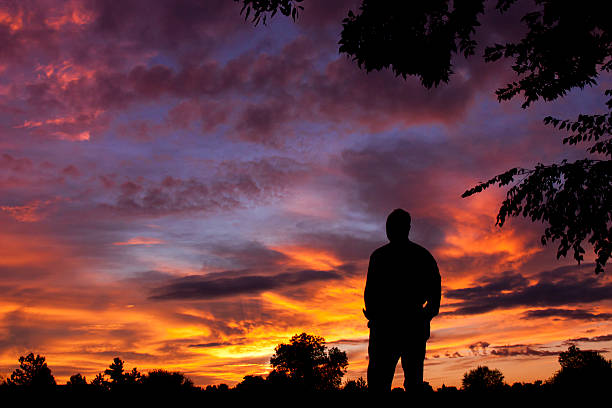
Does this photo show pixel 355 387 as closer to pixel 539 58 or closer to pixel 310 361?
pixel 539 58

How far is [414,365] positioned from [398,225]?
2027mm

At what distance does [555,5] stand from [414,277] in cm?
775

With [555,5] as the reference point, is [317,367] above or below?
below

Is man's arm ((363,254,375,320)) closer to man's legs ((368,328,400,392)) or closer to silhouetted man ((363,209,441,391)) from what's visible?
silhouetted man ((363,209,441,391))

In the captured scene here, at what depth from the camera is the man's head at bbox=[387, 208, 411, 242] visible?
24.7 feet

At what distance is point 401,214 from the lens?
756 centimetres

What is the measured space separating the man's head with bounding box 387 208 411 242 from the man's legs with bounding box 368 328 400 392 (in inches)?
55.0

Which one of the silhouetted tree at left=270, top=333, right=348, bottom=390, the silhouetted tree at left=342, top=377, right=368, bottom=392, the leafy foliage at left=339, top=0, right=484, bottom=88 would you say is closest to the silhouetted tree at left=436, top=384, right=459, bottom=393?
the silhouetted tree at left=342, top=377, right=368, bottom=392

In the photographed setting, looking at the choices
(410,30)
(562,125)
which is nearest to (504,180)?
(562,125)

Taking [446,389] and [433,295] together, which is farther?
[446,389]

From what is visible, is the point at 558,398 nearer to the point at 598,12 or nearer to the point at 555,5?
the point at 598,12

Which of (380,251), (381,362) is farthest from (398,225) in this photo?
→ (381,362)

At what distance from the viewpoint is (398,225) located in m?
7.52

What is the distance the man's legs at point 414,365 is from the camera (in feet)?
24.5
